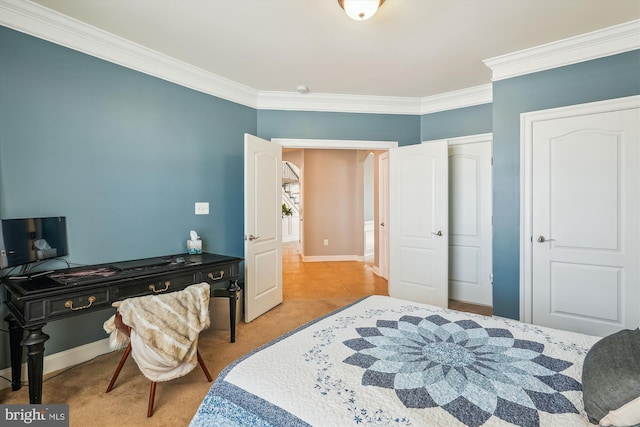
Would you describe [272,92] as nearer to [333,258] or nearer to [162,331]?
[162,331]

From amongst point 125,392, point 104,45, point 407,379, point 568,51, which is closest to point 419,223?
point 568,51

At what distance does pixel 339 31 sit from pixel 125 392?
3.00m

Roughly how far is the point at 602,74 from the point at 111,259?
4.33 m

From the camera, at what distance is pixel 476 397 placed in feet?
3.27

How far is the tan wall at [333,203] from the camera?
6840mm

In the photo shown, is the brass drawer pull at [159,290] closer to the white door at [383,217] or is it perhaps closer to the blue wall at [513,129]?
the blue wall at [513,129]

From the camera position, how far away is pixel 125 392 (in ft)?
6.70

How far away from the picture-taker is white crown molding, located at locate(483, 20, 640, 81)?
2424 mm

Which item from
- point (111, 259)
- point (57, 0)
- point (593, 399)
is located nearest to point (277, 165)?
point (111, 259)

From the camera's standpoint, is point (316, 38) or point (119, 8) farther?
point (316, 38)

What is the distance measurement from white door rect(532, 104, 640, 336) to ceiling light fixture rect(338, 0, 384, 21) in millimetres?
1877

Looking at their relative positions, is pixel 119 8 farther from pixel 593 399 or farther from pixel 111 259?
pixel 593 399

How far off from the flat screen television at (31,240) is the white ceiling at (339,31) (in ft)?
4.89

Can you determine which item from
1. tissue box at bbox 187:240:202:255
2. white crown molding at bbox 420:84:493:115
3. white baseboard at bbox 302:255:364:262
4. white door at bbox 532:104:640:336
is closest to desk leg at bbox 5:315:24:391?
tissue box at bbox 187:240:202:255
